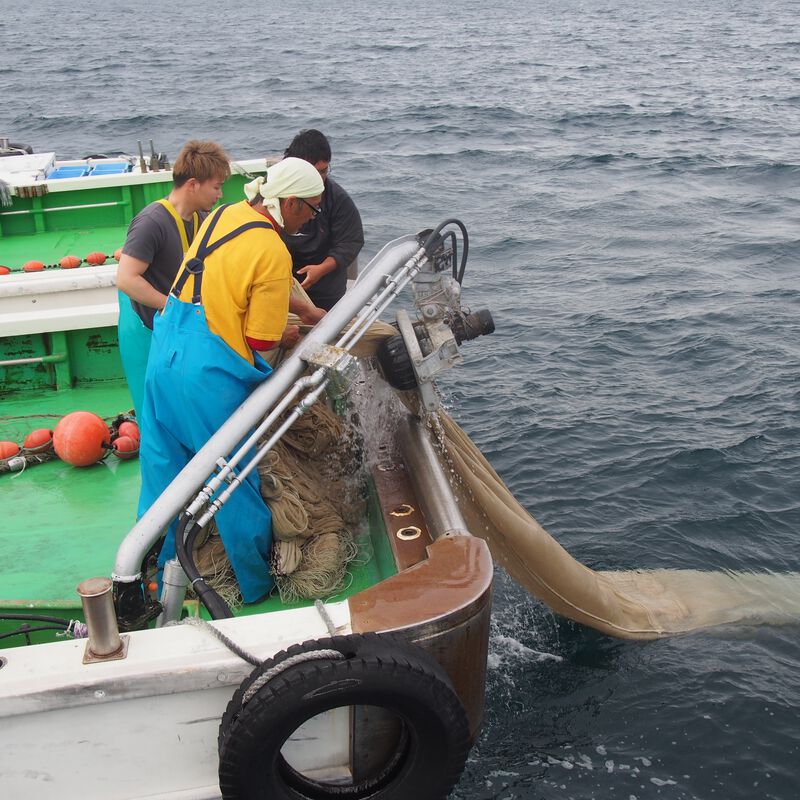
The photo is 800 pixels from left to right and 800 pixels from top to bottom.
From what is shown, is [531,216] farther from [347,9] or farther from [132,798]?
[347,9]

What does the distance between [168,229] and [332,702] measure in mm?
2692

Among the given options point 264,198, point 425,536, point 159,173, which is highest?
point 264,198

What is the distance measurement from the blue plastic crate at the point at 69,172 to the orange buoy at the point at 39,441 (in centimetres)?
656

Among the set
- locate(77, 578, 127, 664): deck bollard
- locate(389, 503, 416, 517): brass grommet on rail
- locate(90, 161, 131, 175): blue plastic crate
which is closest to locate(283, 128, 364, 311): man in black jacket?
locate(389, 503, 416, 517): brass grommet on rail

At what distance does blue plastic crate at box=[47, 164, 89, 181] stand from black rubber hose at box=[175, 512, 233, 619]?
30.0 ft

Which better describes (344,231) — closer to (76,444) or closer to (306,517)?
(306,517)

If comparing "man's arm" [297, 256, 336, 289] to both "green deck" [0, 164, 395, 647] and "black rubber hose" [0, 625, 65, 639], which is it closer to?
"green deck" [0, 164, 395, 647]

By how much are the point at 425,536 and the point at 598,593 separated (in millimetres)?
1341

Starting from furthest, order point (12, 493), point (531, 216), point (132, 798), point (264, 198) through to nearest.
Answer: point (531, 216) < point (12, 493) < point (264, 198) < point (132, 798)

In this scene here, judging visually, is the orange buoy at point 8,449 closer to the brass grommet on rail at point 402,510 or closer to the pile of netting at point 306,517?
the pile of netting at point 306,517

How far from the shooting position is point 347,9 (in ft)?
218

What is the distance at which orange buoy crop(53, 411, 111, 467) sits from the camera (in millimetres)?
6031

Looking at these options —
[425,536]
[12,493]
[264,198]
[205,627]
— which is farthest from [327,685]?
[12,493]

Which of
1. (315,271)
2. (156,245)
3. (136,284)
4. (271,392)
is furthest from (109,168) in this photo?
(271,392)
